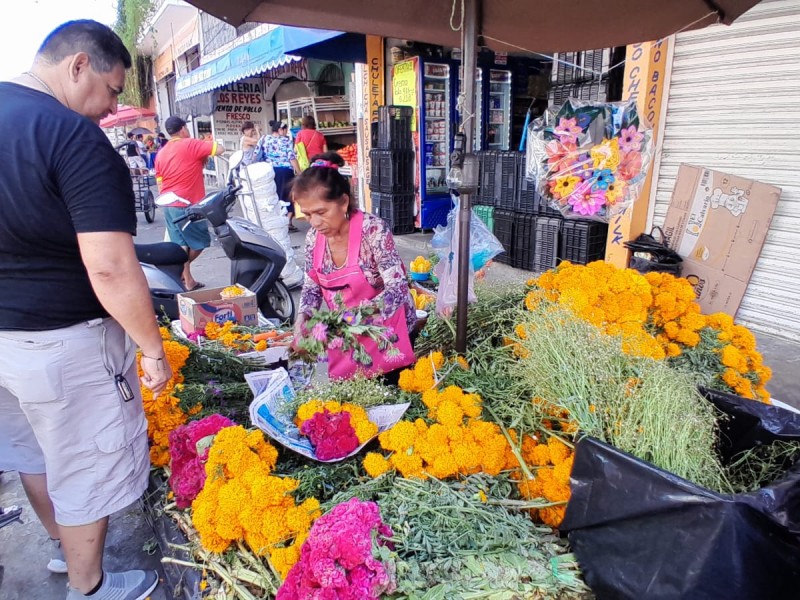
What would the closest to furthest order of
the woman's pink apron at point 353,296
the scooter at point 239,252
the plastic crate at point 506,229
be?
the woman's pink apron at point 353,296
the scooter at point 239,252
the plastic crate at point 506,229

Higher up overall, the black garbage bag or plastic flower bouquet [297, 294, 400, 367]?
plastic flower bouquet [297, 294, 400, 367]

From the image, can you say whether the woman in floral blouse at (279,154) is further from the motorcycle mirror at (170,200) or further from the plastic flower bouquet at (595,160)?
the plastic flower bouquet at (595,160)

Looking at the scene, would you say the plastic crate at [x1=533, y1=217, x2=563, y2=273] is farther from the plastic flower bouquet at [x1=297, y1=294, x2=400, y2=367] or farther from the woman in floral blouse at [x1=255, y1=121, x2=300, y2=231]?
the woman in floral blouse at [x1=255, y1=121, x2=300, y2=231]

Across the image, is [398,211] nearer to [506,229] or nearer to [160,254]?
[506,229]

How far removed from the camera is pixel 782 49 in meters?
4.25

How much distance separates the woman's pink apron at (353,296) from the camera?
2.60m

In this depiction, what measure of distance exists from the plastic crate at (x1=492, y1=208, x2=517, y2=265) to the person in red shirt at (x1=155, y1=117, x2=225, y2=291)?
12.2 feet

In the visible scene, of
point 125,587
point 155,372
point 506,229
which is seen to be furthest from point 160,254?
point 506,229

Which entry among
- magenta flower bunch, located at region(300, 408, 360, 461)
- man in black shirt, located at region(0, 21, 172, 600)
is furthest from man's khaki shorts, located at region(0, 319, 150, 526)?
magenta flower bunch, located at region(300, 408, 360, 461)

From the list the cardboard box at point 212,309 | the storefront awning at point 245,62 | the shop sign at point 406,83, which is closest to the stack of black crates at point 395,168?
the shop sign at point 406,83

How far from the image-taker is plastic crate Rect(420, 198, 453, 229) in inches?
345

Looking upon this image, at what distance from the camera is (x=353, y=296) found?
2668mm

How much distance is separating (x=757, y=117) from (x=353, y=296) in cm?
418

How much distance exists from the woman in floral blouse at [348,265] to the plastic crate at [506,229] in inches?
162
